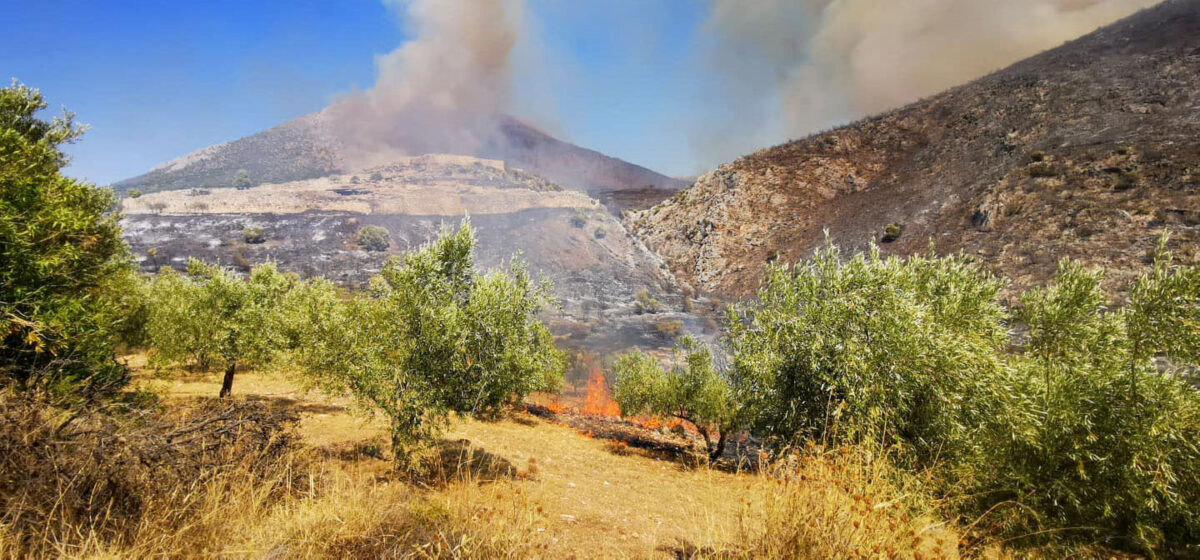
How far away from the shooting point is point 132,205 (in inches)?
4941

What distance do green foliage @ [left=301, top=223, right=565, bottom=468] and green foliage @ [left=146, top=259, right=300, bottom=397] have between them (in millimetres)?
7993

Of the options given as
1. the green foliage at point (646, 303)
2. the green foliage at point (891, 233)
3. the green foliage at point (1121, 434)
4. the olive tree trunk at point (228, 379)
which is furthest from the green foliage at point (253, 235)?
the green foliage at point (1121, 434)

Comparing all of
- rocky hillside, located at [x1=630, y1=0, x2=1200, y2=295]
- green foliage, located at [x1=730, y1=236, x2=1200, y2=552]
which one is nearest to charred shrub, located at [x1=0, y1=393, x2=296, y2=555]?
green foliage, located at [x1=730, y1=236, x2=1200, y2=552]

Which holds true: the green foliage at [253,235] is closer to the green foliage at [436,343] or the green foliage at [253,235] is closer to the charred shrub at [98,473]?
the green foliage at [436,343]

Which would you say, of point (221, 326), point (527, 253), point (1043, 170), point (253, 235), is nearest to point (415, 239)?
point (253, 235)

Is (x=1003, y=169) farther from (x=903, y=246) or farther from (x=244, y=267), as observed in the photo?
(x=244, y=267)

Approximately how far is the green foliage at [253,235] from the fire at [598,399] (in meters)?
98.4

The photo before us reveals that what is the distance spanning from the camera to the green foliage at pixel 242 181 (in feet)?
551

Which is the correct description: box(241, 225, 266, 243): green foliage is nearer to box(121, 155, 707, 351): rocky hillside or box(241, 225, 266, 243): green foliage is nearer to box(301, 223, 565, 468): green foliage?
box(121, 155, 707, 351): rocky hillside

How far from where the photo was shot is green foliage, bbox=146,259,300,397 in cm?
1817

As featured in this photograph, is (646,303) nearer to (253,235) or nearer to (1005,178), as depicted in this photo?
(1005,178)

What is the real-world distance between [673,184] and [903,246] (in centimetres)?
11868

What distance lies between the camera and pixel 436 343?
12039mm

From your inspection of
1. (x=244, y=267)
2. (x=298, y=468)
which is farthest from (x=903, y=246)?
(x=244, y=267)
